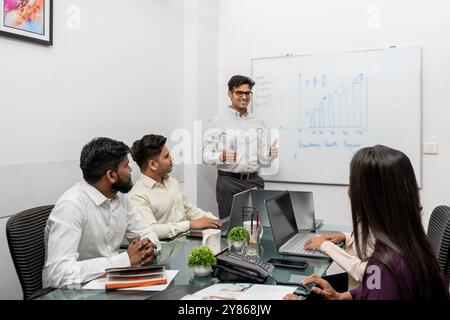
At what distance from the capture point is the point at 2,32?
1975 mm

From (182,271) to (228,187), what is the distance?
1802 mm

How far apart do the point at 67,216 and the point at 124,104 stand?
1.36 metres

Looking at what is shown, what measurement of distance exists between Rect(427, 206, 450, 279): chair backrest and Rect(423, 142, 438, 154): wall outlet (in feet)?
4.32

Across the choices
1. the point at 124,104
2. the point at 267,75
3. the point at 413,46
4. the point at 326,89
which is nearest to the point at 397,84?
the point at 413,46

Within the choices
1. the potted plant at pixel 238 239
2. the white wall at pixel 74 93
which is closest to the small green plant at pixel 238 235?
the potted plant at pixel 238 239

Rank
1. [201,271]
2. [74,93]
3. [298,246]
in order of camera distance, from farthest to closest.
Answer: [74,93], [298,246], [201,271]

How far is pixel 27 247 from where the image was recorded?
1660mm

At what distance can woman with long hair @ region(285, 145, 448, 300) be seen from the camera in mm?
1123

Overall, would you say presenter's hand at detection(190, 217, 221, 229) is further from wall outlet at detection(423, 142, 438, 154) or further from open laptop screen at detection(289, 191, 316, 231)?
wall outlet at detection(423, 142, 438, 154)

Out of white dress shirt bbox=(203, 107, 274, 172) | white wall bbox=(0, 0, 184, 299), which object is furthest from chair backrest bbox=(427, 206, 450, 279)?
white wall bbox=(0, 0, 184, 299)

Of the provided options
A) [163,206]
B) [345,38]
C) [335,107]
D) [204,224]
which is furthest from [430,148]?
[163,206]

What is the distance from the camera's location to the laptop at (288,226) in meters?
1.81

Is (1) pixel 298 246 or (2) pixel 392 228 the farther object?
(1) pixel 298 246

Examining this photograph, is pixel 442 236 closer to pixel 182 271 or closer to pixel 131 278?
pixel 182 271
